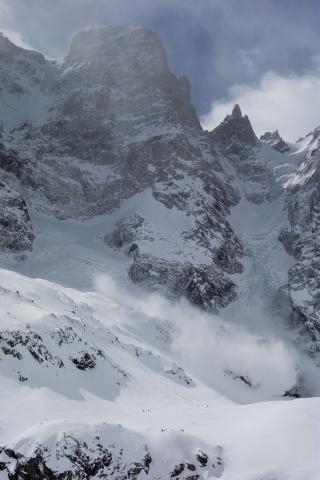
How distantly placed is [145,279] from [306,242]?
38.1 m

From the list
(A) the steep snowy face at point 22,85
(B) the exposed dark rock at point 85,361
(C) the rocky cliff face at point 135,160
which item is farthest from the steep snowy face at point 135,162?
(B) the exposed dark rock at point 85,361

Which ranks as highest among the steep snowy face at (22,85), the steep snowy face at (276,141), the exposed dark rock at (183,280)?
the steep snowy face at (276,141)

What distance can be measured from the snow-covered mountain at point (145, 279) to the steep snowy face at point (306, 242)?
0.41m

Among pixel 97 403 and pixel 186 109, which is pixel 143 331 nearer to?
pixel 97 403

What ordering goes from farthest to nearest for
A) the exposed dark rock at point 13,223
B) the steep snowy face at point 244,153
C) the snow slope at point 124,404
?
1. the steep snowy face at point 244,153
2. the exposed dark rock at point 13,223
3. the snow slope at point 124,404

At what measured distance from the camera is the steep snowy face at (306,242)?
311 ft

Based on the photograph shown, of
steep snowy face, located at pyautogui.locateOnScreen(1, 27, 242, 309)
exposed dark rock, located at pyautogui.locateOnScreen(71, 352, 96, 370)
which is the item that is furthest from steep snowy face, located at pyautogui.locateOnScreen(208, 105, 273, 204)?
exposed dark rock, located at pyautogui.locateOnScreen(71, 352, 96, 370)

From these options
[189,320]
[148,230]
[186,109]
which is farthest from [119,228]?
[186,109]

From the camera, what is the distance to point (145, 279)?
304ft

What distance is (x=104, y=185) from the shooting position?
419ft

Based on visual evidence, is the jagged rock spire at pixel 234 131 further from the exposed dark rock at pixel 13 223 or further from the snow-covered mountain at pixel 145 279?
the exposed dark rock at pixel 13 223

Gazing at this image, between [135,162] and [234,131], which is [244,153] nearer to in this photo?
[234,131]

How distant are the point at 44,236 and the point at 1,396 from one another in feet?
240

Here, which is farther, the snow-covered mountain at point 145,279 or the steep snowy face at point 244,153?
the steep snowy face at point 244,153
